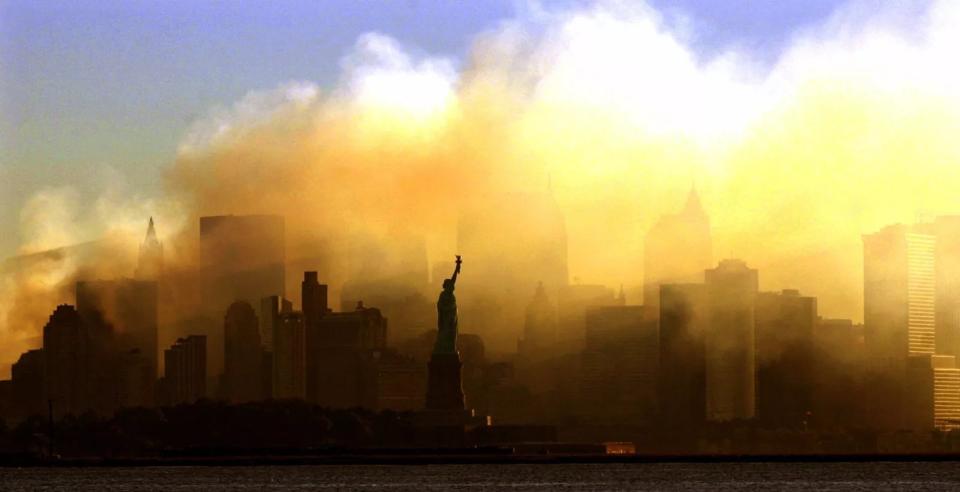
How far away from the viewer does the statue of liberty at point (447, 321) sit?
140 meters

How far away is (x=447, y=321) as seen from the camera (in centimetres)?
13975

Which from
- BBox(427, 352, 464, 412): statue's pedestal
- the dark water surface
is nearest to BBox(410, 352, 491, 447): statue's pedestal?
BBox(427, 352, 464, 412): statue's pedestal

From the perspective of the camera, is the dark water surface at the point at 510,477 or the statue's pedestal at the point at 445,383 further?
the statue's pedestal at the point at 445,383

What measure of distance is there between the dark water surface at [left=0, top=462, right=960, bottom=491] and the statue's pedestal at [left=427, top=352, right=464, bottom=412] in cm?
1802

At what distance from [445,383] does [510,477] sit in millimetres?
38479

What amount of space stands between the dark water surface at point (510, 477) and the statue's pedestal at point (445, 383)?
1802 centimetres

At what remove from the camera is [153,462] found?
4855 inches

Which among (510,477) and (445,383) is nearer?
(510,477)

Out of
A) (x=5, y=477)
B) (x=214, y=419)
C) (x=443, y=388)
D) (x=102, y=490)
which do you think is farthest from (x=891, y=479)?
(x=214, y=419)

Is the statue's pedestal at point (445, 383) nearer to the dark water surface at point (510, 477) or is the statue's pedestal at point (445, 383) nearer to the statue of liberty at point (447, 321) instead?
the statue of liberty at point (447, 321)

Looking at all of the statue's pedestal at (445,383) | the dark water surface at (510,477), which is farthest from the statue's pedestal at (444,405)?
the dark water surface at (510,477)

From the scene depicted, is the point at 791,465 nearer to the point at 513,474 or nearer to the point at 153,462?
the point at 513,474

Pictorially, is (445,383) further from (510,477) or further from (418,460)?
(510,477)

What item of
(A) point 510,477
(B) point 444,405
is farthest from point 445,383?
(A) point 510,477
